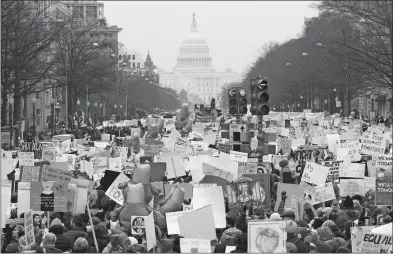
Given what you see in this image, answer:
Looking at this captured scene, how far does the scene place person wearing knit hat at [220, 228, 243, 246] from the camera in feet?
53.6

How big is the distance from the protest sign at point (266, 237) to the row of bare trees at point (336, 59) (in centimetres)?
3299

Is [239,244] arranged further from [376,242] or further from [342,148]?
[342,148]

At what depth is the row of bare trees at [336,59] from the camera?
2085 inches

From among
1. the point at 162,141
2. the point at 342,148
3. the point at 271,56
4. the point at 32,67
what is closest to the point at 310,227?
the point at 342,148

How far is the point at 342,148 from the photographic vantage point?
29703 millimetres

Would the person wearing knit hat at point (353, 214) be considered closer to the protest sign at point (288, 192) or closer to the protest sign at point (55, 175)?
the protest sign at point (288, 192)

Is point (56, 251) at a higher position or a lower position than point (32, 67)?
lower

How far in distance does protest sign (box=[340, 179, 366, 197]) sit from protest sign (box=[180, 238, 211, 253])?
8.20m

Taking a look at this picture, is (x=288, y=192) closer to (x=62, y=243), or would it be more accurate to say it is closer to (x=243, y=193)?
(x=243, y=193)

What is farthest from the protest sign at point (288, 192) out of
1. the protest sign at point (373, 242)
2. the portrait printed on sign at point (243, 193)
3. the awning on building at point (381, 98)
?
the awning on building at point (381, 98)

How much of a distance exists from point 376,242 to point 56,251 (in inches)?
150

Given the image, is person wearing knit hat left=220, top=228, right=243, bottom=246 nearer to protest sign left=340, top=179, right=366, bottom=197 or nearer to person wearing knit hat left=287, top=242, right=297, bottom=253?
person wearing knit hat left=287, top=242, right=297, bottom=253

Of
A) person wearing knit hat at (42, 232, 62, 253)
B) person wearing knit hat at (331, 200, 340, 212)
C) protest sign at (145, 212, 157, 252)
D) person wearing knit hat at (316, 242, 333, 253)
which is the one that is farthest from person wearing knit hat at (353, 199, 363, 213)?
person wearing knit hat at (42, 232, 62, 253)

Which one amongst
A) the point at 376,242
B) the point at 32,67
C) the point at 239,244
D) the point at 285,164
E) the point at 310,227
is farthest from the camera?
the point at 32,67
